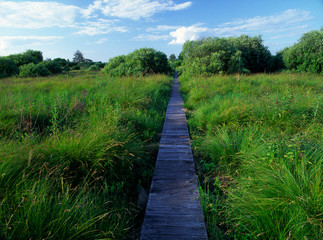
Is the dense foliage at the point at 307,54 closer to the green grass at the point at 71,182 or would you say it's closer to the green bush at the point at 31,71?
the green grass at the point at 71,182

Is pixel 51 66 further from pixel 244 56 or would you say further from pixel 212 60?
pixel 244 56

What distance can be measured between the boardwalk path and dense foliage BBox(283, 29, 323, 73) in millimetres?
24067

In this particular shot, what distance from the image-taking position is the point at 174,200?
93.0 inches

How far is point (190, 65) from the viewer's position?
15.8 meters

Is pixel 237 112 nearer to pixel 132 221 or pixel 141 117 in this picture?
pixel 141 117

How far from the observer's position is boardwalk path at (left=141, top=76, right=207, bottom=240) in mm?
1925

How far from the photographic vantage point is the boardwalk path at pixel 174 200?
192 centimetres

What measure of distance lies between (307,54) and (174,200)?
2635 centimetres

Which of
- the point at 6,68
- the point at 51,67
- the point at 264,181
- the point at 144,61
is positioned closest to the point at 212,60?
the point at 144,61

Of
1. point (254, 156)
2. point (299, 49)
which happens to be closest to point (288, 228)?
point (254, 156)

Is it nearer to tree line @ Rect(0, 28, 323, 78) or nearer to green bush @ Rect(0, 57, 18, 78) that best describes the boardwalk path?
tree line @ Rect(0, 28, 323, 78)

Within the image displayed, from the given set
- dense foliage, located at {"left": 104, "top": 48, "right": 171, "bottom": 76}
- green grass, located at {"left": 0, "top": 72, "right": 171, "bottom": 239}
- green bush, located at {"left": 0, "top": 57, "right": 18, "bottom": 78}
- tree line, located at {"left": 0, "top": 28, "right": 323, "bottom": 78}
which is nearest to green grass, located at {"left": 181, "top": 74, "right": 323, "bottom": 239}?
green grass, located at {"left": 0, "top": 72, "right": 171, "bottom": 239}

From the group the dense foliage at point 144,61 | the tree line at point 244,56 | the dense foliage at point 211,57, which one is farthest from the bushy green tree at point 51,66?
the dense foliage at point 211,57

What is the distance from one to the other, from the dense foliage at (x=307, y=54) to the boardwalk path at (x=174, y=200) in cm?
2407
